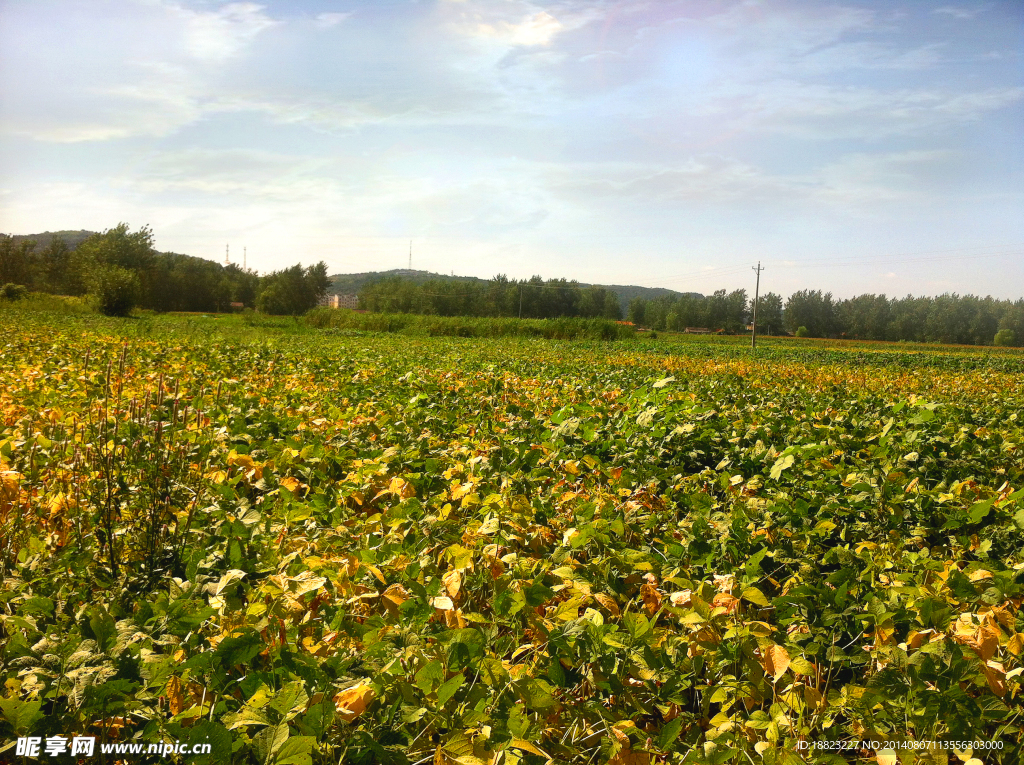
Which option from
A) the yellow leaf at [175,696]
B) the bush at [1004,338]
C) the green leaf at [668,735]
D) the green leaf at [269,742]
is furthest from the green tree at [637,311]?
the green leaf at [269,742]

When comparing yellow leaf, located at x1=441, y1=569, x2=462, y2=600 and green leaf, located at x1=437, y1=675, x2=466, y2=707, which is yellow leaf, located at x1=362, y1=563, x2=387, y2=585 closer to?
yellow leaf, located at x1=441, y1=569, x2=462, y2=600

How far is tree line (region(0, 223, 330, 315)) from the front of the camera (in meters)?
44.3

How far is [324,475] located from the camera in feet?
11.8

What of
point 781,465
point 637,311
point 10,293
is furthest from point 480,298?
point 781,465

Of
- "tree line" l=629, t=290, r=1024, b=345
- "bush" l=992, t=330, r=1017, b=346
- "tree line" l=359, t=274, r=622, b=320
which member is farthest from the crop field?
"bush" l=992, t=330, r=1017, b=346

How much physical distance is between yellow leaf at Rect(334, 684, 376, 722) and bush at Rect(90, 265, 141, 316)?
47.3m

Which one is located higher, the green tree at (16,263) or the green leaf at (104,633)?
the green tree at (16,263)

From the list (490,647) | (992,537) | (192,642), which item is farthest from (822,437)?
(192,642)

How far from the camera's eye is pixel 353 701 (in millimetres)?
1571

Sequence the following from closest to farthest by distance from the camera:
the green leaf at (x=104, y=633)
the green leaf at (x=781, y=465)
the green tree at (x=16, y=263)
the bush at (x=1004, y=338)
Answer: the green leaf at (x=104, y=633)
the green leaf at (x=781, y=465)
the green tree at (x=16, y=263)
the bush at (x=1004, y=338)

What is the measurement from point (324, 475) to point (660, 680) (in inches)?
93.1

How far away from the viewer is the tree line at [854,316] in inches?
4225

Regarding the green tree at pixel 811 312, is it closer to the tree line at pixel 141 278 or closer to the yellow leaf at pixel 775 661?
the tree line at pixel 141 278

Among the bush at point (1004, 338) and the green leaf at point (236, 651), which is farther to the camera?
the bush at point (1004, 338)
